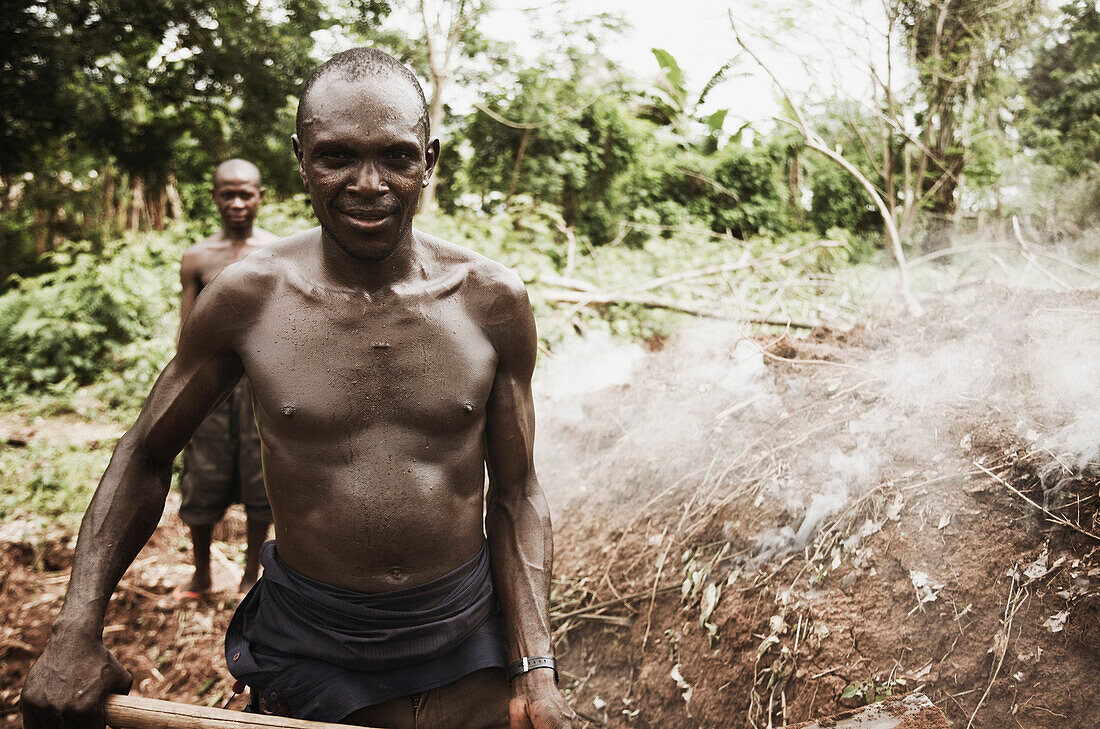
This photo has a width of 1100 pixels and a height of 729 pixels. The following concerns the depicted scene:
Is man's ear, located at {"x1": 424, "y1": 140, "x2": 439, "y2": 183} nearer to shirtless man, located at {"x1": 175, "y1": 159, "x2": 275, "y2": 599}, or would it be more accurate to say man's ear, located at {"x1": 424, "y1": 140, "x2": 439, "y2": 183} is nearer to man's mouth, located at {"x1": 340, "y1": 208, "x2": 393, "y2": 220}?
man's mouth, located at {"x1": 340, "y1": 208, "x2": 393, "y2": 220}

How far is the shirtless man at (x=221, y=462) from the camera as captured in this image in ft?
11.7

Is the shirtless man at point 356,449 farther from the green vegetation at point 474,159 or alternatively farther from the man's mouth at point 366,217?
the green vegetation at point 474,159

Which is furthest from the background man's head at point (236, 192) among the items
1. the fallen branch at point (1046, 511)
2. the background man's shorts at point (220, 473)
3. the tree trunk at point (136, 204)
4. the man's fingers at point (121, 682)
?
the tree trunk at point (136, 204)

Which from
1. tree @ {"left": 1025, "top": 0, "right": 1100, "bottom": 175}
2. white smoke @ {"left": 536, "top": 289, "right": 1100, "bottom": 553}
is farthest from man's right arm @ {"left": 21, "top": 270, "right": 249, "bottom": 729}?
tree @ {"left": 1025, "top": 0, "right": 1100, "bottom": 175}

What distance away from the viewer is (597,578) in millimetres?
3104

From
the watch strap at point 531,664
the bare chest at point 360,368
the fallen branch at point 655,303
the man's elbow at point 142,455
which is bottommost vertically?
the fallen branch at point 655,303

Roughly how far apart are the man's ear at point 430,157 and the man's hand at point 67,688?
1.04m

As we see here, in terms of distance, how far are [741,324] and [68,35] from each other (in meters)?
7.68

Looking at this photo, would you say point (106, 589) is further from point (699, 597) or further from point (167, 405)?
point (699, 597)

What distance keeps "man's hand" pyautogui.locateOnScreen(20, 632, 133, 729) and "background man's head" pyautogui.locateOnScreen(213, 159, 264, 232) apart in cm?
281

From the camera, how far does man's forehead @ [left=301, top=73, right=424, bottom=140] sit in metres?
1.36

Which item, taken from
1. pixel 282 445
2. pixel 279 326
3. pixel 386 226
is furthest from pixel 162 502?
pixel 386 226

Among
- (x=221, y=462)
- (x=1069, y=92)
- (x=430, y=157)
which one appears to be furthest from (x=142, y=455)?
(x=1069, y=92)

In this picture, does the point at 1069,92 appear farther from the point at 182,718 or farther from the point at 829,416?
the point at 182,718
